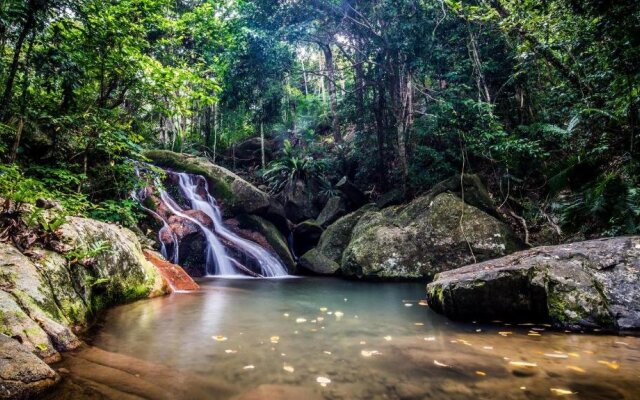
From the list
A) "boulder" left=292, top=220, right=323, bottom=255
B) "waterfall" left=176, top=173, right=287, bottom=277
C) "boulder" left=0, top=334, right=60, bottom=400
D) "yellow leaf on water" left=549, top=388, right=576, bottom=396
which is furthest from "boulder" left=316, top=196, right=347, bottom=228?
"boulder" left=0, top=334, right=60, bottom=400

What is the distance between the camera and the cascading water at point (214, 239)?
9.54 metres

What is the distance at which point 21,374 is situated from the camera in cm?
194

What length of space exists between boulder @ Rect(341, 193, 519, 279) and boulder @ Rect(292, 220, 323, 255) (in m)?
2.74

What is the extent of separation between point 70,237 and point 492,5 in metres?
10.4

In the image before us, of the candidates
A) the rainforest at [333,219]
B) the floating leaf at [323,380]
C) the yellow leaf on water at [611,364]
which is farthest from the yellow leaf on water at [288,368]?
the yellow leaf on water at [611,364]

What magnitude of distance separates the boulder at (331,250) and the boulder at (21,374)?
7.47 meters

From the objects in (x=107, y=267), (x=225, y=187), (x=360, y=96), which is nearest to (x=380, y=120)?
(x=360, y=96)

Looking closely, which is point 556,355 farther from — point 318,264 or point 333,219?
point 333,219

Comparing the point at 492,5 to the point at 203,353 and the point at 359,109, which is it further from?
the point at 203,353

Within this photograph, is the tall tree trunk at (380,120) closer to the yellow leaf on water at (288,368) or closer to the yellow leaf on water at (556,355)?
the yellow leaf on water at (556,355)

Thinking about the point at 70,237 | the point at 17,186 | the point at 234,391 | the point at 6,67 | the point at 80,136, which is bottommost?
the point at 234,391

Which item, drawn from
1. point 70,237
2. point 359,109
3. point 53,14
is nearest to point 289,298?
point 70,237

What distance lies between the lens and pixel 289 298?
6043mm

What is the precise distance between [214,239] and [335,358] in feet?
25.5
